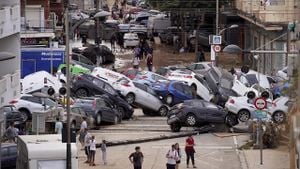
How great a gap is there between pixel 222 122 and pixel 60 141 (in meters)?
14.0

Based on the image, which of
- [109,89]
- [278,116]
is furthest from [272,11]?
[278,116]

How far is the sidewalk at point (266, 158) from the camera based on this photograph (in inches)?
1318

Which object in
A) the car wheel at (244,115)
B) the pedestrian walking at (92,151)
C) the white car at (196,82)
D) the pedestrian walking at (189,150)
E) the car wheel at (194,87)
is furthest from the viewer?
the white car at (196,82)

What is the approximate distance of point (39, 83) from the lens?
48125 millimetres

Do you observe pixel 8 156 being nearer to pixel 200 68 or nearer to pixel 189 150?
pixel 189 150

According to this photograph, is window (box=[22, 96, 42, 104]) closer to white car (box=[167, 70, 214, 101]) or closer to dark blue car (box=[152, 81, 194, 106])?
dark blue car (box=[152, 81, 194, 106])

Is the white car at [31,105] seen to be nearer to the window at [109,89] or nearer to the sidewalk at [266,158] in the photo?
the window at [109,89]

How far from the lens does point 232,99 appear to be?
44156 millimetres

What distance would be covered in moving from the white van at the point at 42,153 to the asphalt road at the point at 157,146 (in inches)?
244

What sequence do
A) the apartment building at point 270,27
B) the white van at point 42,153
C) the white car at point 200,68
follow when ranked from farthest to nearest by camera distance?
the apartment building at point 270,27, the white car at point 200,68, the white van at point 42,153

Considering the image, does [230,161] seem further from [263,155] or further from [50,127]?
[50,127]

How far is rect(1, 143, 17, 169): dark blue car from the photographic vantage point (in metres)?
32.2

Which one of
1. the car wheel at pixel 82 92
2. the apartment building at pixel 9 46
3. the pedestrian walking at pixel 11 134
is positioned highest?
the apartment building at pixel 9 46

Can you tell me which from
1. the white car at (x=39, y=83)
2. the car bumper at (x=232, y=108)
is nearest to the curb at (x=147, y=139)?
the car bumper at (x=232, y=108)
